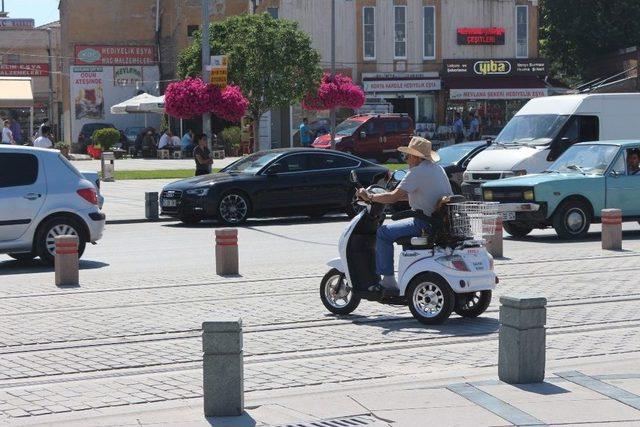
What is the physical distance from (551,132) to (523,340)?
54.6 ft

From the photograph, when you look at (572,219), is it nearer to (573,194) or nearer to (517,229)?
(573,194)

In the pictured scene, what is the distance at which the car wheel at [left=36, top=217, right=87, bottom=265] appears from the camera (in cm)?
1656

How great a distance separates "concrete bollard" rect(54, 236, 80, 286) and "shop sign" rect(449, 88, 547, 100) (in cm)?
4496

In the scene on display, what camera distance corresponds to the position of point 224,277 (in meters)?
14.9

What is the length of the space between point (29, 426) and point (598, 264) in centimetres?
998

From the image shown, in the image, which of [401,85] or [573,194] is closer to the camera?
[573,194]

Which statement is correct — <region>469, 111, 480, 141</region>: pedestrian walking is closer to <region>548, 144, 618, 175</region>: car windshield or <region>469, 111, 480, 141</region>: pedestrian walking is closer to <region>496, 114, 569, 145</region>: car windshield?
<region>496, 114, 569, 145</region>: car windshield

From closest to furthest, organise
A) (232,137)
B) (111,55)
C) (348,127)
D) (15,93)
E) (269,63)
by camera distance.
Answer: (15,93) → (269,63) → (348,127) → (232,137) → (111,55)

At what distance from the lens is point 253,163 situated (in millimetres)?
24266

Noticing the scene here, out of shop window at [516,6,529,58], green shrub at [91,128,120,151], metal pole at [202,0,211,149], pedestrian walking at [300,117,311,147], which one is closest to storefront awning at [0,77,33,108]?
metal pole at [202,0,211,149]

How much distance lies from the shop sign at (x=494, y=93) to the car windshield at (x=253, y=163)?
34.6 meters

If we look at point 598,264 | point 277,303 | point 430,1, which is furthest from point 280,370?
point 430,1

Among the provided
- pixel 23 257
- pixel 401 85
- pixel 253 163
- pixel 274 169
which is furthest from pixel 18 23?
pixel 23 257

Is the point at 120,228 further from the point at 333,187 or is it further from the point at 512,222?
the point at 512,222
